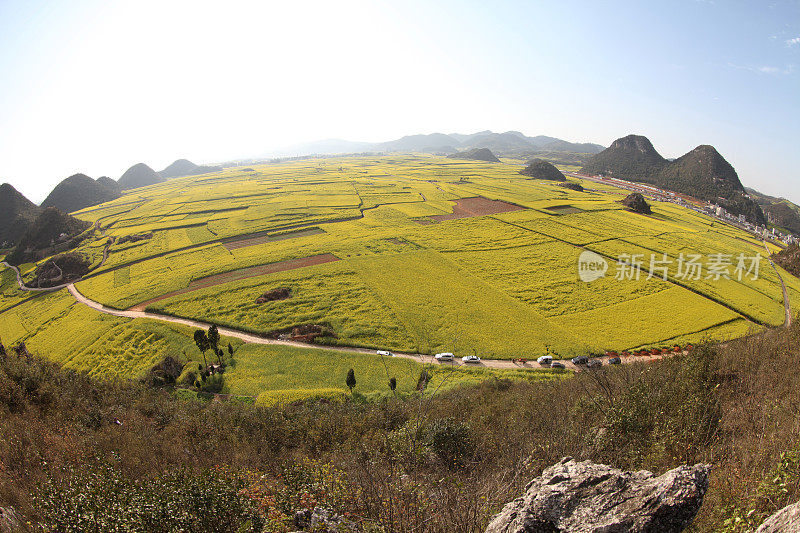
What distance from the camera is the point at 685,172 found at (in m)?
143

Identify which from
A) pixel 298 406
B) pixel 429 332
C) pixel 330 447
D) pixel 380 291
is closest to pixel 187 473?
pixel 330 447

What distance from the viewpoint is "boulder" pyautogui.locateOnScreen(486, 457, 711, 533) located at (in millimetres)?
7059

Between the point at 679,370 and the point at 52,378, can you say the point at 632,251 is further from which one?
the point at 52,378

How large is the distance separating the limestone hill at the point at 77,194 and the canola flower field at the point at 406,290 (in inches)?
3041

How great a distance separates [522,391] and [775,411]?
15353mm

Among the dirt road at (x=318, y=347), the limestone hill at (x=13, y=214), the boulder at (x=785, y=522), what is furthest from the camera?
the limestone hill at (x=13, y=214)

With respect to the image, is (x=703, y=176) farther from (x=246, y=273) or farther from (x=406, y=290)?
(x=246, y=273)

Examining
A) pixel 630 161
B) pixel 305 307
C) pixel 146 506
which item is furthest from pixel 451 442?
pixel 630 161

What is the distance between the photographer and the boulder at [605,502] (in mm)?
7059

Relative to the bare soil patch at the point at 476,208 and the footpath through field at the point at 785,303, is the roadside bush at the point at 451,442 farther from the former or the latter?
the bare soil patch at the point at 476,208

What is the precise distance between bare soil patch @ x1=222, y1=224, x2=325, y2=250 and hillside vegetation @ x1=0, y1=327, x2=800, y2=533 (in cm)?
4769

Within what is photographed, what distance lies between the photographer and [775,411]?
463 inches

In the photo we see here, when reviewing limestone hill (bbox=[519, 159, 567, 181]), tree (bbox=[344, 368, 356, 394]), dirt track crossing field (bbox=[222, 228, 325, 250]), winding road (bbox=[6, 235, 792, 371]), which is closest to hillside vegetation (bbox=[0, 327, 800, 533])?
tree (bbox=[344, 368, 356, 394])

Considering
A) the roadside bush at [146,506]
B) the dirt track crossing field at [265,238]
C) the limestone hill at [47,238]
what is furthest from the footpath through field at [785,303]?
the limestone hill at [47,238]
